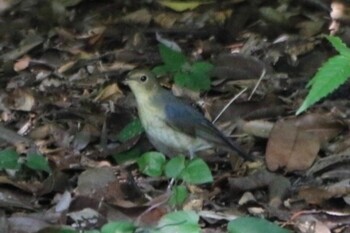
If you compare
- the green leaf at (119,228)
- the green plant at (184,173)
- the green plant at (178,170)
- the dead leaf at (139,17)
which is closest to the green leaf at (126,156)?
the green plant at (178,170)

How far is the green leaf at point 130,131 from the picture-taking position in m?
7.48

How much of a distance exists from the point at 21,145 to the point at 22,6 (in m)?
2.87

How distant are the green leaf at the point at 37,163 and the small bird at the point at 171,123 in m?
0.79

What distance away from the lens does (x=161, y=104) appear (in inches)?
300

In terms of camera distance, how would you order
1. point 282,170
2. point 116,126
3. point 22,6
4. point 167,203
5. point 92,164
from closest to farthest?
point 167,203 < point 282,170 < point 92,164 < point 116,126 < point 22,6

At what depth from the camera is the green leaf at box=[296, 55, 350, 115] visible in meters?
4.53

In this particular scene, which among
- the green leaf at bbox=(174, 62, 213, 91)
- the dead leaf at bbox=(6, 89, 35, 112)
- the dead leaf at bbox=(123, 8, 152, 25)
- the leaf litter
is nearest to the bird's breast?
the leaf litter

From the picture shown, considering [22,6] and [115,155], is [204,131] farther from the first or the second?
[22,6]

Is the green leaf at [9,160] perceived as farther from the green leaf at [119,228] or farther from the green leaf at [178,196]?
the green leaf at [119,228]

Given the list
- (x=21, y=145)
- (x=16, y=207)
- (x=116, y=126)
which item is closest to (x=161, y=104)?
(x=116, y=126)

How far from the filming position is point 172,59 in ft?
26.9

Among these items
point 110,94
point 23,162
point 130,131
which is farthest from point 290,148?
point 110,94

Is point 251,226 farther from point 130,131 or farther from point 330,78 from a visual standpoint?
point 130,131

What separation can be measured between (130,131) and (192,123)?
0.45m
